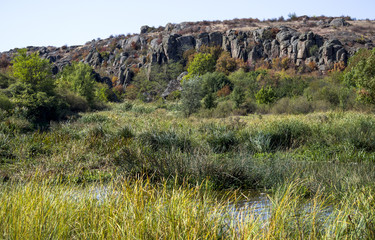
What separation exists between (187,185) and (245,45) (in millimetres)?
57892

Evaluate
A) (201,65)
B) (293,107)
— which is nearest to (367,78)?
(293,107)

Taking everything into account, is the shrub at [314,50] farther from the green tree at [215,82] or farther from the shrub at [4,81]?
the shrub at [4,81]

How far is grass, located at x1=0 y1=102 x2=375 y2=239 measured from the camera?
2730 millimetres

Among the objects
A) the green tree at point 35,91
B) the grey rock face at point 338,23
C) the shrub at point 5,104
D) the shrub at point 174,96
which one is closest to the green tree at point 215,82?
the shrub at point 174,96

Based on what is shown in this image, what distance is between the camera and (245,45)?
59781 millimetres

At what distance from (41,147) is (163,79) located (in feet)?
167

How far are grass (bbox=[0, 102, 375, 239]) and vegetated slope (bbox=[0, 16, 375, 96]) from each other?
1599 inches

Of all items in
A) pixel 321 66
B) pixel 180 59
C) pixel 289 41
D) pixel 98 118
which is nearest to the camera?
pixel 98 118

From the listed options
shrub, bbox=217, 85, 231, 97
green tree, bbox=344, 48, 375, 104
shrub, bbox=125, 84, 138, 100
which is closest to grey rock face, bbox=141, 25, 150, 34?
shrub, bbox=125, 84, 138, 100

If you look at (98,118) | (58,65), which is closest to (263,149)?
(98,118)

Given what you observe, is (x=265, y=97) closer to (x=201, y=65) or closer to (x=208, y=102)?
(x=208, y=102)

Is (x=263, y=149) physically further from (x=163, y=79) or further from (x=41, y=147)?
(x=163, y=79)

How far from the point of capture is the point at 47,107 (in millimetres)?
22531

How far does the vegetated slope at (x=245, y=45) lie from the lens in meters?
53.4
